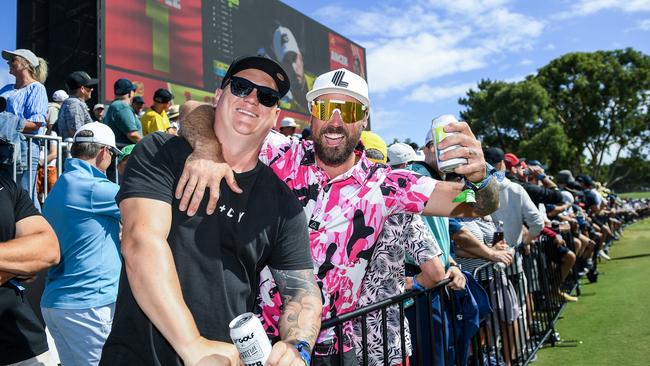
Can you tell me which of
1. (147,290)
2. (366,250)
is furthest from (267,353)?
(366,250)

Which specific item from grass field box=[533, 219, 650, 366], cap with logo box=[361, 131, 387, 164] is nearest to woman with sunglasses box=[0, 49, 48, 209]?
cap with logo box=[361, 131, 387, 164]

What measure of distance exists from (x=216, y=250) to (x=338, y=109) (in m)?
1.39

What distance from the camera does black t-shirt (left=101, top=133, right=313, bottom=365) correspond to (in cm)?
181

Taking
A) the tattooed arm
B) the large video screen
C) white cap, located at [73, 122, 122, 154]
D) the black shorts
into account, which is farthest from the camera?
the large video screen

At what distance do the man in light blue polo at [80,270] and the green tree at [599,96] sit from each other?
42.2 m

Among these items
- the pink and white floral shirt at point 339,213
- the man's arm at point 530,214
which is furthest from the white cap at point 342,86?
the man's arm at point 530,214

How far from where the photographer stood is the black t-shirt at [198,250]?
1807 millimetres

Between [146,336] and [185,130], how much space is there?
0.85 m

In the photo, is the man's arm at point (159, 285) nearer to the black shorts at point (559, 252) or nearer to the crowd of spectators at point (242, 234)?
the crowd of spectators at point (242, 234)

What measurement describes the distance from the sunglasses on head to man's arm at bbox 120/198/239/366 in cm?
142

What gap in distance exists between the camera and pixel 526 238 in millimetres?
6898

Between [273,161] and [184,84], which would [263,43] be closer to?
[184,84]

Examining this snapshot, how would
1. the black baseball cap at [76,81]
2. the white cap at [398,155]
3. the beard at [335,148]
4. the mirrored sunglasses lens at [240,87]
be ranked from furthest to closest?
the black baseball cap at [76,81] → the white cap at [398,155] → the beard at [335,148] → the mirrored sunglasses lens at [240,87]

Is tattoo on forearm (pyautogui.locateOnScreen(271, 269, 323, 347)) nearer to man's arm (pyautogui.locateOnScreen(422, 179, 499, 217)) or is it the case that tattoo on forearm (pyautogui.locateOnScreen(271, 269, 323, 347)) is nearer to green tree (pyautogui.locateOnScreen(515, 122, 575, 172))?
man's arm (pyautogui.locateOnScreen(422, 179, 499, 217))
